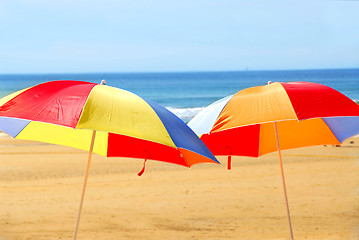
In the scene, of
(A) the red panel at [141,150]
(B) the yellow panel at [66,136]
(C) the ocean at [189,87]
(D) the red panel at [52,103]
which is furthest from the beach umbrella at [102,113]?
(C) the ocean at [189,87]

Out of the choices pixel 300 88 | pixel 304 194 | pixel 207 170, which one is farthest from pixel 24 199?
pixel 300 88

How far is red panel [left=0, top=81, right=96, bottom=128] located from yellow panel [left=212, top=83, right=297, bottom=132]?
1464 mm

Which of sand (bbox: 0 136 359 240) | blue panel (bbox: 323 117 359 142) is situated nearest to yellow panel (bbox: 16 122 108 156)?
sand (bbox: 0 136 359 240)

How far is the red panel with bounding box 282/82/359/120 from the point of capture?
16.3 feet

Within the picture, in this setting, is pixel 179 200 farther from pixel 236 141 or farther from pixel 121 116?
pixel 121 116

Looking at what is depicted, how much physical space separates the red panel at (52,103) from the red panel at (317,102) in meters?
1.84

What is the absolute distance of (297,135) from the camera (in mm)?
6656

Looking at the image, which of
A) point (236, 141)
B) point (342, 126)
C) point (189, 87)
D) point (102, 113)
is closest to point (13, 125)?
point (102, 113)

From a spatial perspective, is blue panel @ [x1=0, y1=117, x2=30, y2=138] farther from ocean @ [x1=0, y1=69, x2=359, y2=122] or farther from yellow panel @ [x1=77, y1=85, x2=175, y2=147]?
ocean @ [x1=0, y1=69, x2=359, y2=122]

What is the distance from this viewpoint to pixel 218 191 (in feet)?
35.0

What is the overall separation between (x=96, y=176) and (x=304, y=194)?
4695mm

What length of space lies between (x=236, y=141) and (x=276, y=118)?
1.63m

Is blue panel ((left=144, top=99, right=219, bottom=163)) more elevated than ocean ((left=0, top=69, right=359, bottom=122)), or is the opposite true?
ocean ((left=0, top=69, right=359, bottom=122))

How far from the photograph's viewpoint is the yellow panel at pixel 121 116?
13.4 ft
